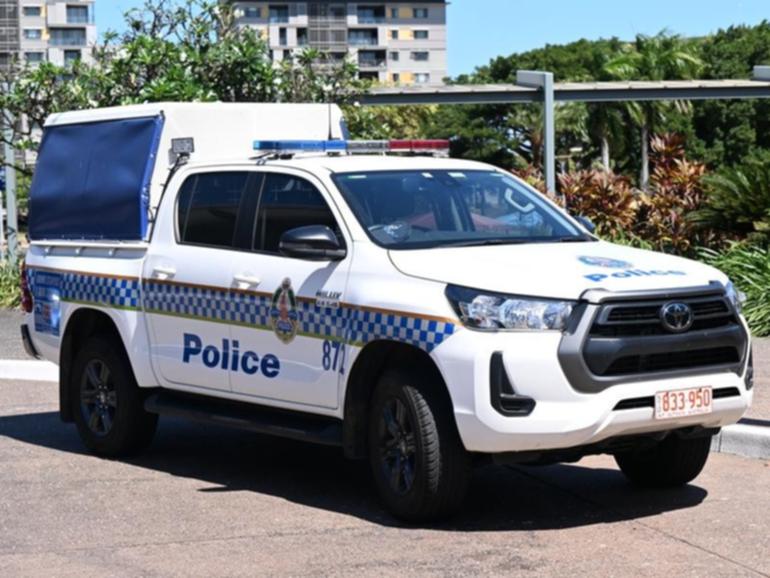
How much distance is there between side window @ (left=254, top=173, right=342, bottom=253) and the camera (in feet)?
28.2

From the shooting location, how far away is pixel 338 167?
28.7 feet

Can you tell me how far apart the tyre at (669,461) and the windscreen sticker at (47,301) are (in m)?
4.01

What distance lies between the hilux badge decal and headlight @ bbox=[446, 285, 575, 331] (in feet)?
4.48

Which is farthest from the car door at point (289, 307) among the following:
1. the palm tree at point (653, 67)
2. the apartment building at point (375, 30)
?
the apartment building at point (375, 30)

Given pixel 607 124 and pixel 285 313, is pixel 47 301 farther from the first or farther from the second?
pixel 607 124

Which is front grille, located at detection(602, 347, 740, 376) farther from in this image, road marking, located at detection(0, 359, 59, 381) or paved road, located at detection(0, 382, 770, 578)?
road marking, located at detection(0, 359, 59, 381)

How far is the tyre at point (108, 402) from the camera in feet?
32.4

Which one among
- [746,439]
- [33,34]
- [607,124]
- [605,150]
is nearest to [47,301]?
[746,439]

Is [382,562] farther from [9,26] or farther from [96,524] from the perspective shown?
[9,26]

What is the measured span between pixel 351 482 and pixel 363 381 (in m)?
1.33

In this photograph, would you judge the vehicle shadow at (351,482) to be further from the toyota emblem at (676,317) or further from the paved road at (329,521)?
the toyota emblem at (676,317)

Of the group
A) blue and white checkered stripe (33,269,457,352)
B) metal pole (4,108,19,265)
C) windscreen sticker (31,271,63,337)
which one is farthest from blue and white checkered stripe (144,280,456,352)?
metal pole (4,108,19,265)

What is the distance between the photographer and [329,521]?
800cm

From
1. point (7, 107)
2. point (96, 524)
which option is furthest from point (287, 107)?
point (7, 107)
